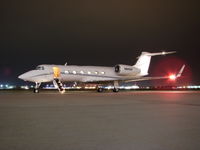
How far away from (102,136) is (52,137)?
3.64ft

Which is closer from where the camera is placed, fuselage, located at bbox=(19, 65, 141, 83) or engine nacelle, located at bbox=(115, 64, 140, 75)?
fuselage, located at bbox=(19, 65, 141, 83)

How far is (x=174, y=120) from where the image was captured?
387 inches

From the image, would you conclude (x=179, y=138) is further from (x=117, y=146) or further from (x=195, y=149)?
(x=117, y=146)

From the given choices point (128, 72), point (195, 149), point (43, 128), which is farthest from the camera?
point (128, 72)

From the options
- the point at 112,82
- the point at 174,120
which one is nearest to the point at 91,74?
the point at 112,82

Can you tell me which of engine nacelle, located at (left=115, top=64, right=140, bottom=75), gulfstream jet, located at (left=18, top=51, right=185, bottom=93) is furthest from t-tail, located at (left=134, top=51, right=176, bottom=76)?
engine nacelle, located at (left=115, top=64, right=140, bottom=75)

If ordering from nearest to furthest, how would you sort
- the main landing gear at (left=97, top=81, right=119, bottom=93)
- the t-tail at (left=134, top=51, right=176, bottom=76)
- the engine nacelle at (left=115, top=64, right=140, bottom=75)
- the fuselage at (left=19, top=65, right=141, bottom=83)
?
the fuselage at (left=19, top=65, right=141, bottom=83)
the main landing gear at (left=97, top=81, right=119, bottom=93)
the engine nacelle at (left=115, top=64, right=140, bottom=75)
the t-tail at (left=134, top=51, right=176, bottom=76)

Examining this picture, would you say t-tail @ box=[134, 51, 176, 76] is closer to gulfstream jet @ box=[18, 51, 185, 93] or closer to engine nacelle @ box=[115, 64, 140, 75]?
gulfstream jet @ box=[18, 51, 185, 93]

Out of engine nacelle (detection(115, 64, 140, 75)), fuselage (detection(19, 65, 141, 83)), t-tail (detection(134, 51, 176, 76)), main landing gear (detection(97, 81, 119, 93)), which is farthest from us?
t-tail (detection(134, 51, 176, 76))

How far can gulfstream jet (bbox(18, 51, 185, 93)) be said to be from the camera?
123ft

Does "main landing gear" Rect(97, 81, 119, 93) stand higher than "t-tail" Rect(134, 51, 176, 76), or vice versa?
"t-tail" Rect(134, 51, 176, 76)

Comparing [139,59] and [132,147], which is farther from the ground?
[139,59]

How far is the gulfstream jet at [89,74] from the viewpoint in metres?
37.3

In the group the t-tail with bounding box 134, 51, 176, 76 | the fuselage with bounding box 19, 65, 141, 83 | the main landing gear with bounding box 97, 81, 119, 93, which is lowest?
the main landing gear with bounding box 97, 81, 119, 93
